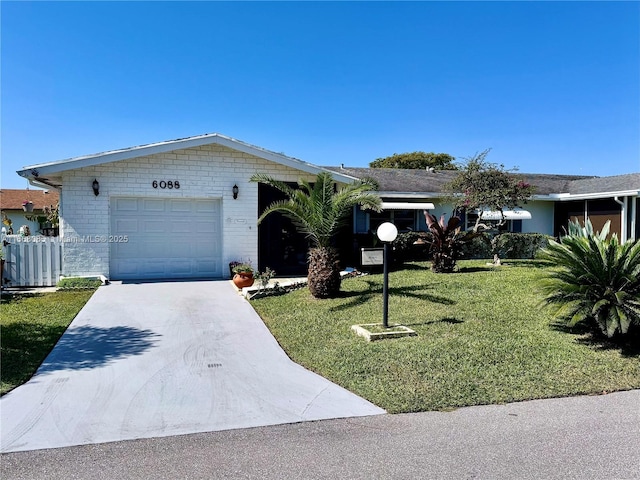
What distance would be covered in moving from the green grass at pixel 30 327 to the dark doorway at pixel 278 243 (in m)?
4.78

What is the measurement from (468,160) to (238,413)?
477 inches

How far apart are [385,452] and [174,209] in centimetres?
1059

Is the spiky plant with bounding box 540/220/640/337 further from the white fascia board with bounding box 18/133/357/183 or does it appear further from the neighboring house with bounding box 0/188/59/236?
the neighboring house with bounding box 0/188/59/236

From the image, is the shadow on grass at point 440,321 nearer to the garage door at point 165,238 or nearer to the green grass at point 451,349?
the green grass at point 451,349

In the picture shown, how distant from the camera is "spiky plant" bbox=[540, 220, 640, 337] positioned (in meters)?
6.25

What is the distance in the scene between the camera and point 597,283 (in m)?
6.66

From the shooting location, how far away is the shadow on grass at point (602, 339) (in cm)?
630

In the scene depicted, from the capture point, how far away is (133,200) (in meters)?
12.4

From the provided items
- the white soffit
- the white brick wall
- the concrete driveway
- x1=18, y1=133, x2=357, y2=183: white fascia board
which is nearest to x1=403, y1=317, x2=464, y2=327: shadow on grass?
the concrete driveway

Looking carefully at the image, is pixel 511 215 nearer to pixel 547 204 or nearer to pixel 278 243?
pixel 547 204

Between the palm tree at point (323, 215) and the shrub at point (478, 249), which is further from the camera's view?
the shrub at point (478, 249)

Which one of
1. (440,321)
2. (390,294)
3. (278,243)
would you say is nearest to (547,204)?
(278,243)

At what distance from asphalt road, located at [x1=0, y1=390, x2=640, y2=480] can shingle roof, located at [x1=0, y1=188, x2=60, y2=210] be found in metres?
35.5

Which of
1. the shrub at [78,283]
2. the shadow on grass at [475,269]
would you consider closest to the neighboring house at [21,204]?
the shrub at [78,283]
